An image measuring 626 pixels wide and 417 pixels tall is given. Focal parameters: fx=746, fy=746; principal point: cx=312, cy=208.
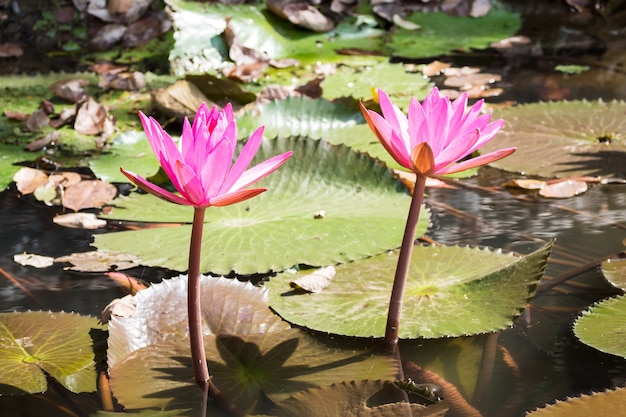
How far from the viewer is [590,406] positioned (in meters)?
0.88

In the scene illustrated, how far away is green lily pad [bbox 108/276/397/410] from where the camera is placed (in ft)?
3.13

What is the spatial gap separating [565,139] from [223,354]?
130cm

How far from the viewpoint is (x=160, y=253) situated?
1395 mm

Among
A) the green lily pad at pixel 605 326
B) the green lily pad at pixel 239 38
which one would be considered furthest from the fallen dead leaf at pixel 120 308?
the green lily pad at pixel 239 38

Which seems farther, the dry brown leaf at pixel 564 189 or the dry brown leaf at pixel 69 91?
the dry brown leaf at pixel 69 91

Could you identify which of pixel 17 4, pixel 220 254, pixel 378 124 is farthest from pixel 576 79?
pixel 17 4

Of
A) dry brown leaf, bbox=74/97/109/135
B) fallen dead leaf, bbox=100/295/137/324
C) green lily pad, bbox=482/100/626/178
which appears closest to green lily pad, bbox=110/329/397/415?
fallen dead leaf, bbox=100/295/137/324

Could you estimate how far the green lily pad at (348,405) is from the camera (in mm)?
865

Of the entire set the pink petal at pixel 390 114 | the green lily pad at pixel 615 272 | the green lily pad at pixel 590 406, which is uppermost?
the pink petal at pixel 390 114

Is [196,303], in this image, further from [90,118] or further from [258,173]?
[90,118]

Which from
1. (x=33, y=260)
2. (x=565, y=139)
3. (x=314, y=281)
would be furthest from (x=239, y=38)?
(x=314, y=281)

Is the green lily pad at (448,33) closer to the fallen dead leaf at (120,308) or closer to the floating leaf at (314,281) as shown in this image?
the floating leaf at (314,281)

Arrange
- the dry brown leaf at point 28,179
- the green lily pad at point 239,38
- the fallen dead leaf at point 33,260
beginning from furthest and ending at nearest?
the green lily pad at point 239,38 < the dry brown leaf at point 28,179 < the fallen dead leaf at point 33,260

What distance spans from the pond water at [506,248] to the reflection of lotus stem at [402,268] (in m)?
0.04
